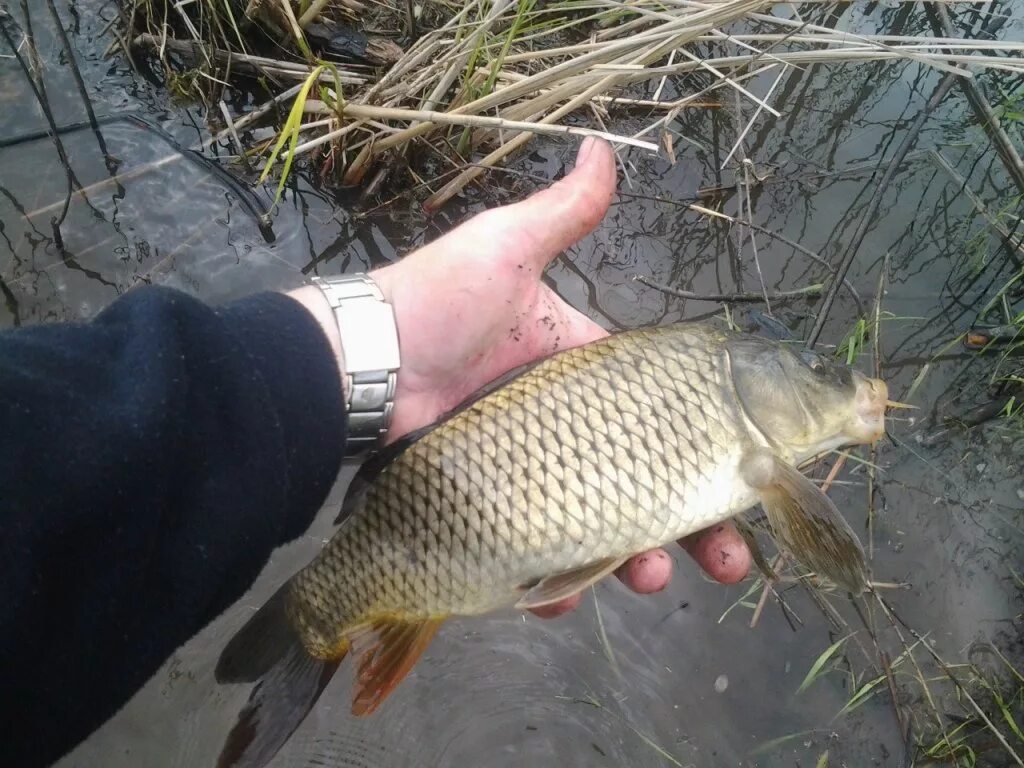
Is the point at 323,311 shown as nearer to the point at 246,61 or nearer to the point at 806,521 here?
the point at 806,521

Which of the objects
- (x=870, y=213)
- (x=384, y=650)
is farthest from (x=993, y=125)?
(x=384, y=650)

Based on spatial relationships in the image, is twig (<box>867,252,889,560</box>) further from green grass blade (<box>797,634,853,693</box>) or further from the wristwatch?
the wristwatch

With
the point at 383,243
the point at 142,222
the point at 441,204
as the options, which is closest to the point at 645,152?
the point at 441,204

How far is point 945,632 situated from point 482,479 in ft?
6.40

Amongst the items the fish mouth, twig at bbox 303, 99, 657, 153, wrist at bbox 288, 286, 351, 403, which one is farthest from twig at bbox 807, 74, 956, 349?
wrist at bbox 288, 286, 351, 403

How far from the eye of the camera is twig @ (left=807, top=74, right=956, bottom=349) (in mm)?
3027

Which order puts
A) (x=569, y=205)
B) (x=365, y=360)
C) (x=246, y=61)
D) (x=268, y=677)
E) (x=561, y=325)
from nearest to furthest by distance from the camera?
1. (x=268, y=677)
2. (x=365, y=360)
3. (x=569, y=205)
4. (x=561, y=325)
5. (x=246, y=61)

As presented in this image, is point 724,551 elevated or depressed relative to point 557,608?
elevated

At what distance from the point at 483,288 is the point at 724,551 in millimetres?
937

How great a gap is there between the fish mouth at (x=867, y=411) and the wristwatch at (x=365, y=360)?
3.66 feet

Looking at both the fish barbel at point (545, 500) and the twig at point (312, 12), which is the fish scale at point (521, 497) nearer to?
the fish barbel at point (545, 500)

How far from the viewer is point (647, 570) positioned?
199 centimetres

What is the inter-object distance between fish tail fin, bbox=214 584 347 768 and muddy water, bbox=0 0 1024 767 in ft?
2.02

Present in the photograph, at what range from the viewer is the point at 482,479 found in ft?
5.38
